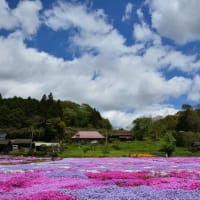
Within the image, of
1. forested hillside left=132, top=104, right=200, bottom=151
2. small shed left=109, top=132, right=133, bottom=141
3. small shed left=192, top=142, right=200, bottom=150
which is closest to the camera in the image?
small shed left=192, top=142, right=200, bottom=150

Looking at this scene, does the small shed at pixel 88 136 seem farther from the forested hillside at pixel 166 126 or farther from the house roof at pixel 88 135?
the forested hillside at pixel 166 126

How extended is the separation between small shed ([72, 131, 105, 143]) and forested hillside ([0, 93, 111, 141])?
490 centimetres

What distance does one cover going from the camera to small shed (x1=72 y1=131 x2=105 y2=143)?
134 meters

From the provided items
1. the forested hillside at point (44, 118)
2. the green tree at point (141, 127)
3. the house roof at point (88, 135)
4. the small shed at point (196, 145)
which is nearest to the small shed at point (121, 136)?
the green tree at point (141, 127)

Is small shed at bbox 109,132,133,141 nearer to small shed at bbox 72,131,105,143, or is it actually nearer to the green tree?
the green tree

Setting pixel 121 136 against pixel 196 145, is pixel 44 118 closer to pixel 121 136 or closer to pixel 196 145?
pixel 121 136

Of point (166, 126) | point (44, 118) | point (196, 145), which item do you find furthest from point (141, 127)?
point (196, 145)

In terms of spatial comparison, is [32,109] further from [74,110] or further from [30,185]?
[30,185]

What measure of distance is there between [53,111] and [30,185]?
117104 mm

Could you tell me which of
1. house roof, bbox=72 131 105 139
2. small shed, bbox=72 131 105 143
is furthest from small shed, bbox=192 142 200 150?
house roof, bbox=72 131 105 139

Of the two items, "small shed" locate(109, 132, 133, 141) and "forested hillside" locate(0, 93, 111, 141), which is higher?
"forested hillside" locate(0, 93, 111, 141)

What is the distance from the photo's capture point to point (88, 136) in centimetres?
13675

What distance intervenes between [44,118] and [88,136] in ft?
50.9

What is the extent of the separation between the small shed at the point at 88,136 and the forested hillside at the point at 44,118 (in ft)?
16.1
